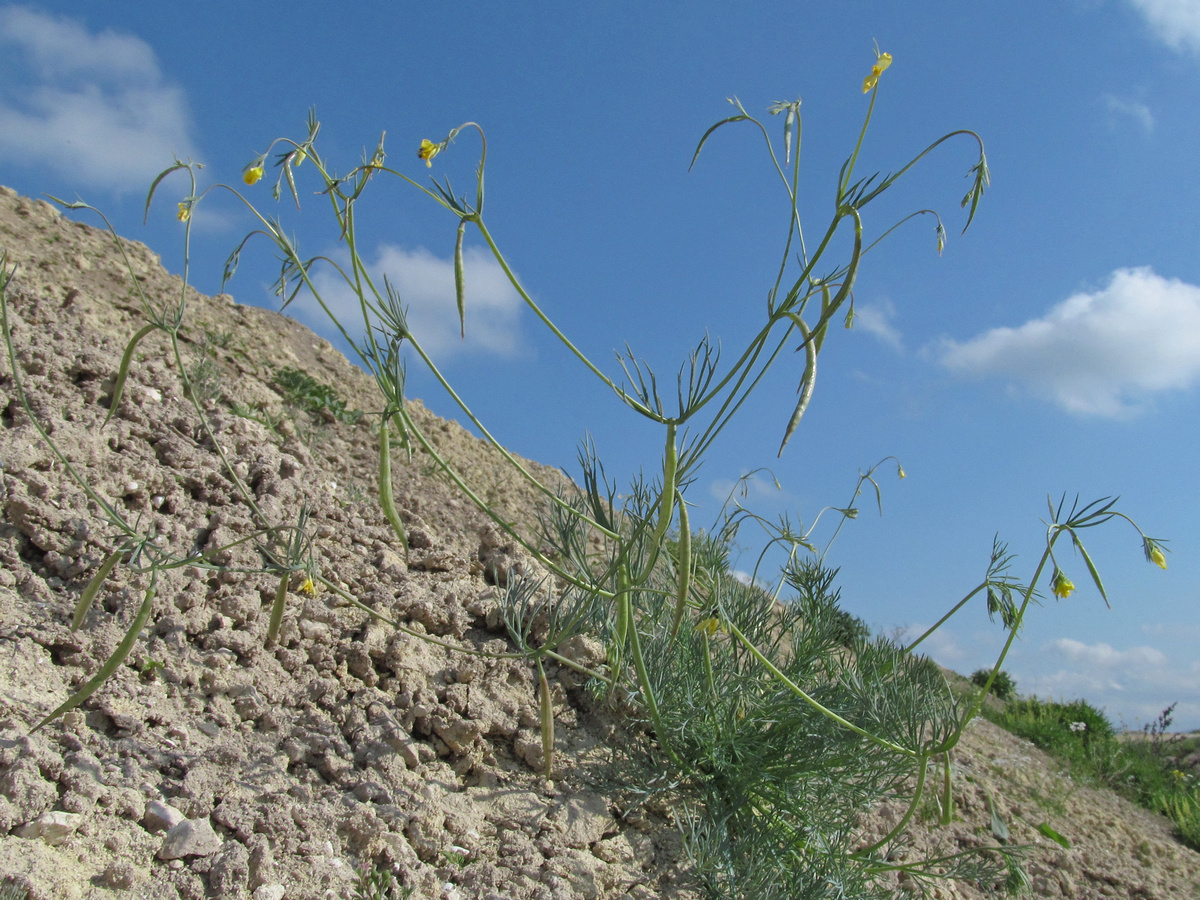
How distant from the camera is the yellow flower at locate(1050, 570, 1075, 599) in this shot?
2355 millimetres

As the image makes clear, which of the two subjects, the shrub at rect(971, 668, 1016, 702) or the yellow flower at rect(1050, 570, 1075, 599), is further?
the shrub at rect(971, 668, 1016, 702)

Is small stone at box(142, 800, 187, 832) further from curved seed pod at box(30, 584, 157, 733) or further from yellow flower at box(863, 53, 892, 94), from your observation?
yellow flower at box(863, 53, 892, 94)

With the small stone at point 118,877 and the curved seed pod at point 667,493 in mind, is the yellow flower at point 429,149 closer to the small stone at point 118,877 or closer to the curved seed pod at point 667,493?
the curved seed pod at point 667,493

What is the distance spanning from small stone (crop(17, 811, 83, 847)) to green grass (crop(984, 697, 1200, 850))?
6.12 meters

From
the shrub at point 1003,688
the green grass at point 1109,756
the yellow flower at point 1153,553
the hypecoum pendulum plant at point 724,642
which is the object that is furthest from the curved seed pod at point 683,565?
the shrub at point 1003,688

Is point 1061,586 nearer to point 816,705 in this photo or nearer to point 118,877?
point 816,705

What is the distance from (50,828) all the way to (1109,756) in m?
7.36

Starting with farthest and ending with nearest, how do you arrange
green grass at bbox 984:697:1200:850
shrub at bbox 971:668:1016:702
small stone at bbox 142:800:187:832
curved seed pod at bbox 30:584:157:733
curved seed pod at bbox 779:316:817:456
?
shrub at bbox 971:668:1016:702 → green grass at bbox 984:697:1200:850 → small stone at bbox 142:800:187:832 → curved seed pod at bbox 30:584:157:733 → curved seed pod at bbox 779:316:817:456

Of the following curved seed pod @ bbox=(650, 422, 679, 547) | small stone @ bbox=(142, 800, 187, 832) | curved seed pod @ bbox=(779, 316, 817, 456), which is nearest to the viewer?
curved seed pod @ bbox=(779, 316, 817, 456)

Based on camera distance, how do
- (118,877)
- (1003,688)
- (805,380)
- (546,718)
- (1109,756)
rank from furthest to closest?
(1003,688)
(1109,756)
(546,718)
(118,877)
(805,380)

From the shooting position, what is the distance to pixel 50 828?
2.08 m

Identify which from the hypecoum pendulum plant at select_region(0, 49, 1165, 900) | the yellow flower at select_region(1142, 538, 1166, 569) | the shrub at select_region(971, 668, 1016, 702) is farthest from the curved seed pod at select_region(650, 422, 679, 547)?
the shrub at select_region(971, 668, 1016, 702)

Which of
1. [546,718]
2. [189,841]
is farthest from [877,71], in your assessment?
[189,841]

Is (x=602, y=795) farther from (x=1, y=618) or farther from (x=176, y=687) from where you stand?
(x=1, y=618)
